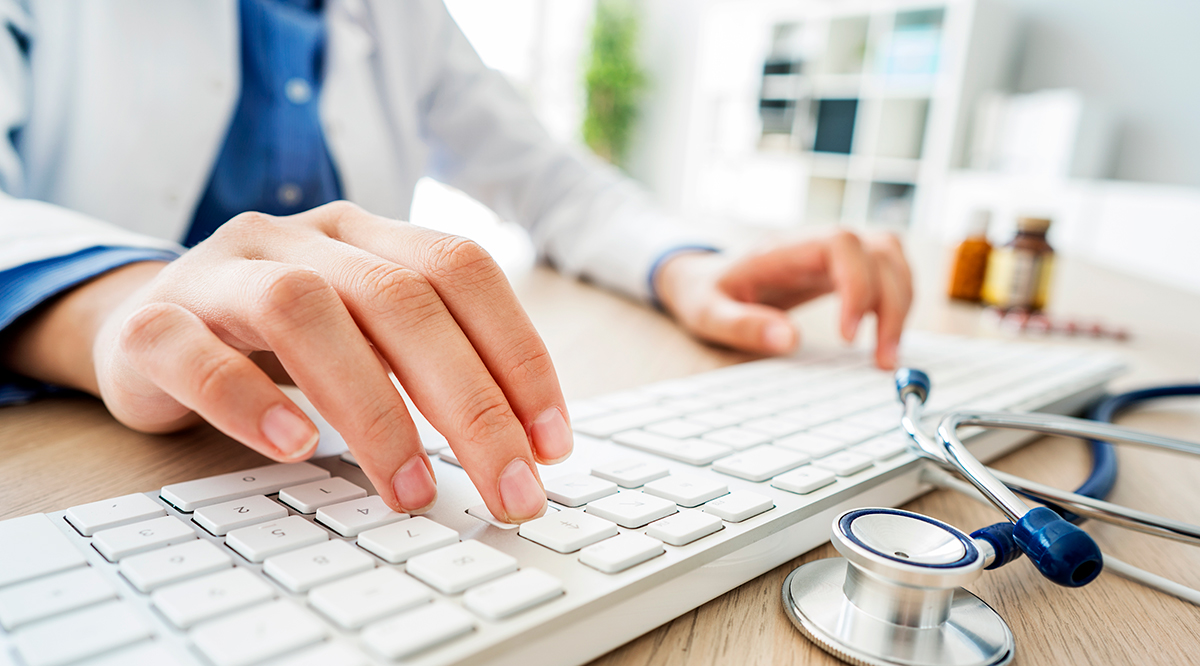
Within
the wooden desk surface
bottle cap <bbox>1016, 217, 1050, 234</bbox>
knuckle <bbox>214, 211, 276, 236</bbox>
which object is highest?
bottle cap <bbox>1016, 217, 1050, 234</bbox>

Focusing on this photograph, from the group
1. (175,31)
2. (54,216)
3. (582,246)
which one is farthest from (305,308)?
(582,246)

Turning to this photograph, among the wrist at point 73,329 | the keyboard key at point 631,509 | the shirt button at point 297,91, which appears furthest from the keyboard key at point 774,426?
the shirt button at point 297,91

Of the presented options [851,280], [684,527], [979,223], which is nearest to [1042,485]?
[684,527]

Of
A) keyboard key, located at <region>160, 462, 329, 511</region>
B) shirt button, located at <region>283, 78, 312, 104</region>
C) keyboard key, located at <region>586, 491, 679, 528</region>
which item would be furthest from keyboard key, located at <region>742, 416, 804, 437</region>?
shirt button, located at <region>283, 78, 312, 104</region>

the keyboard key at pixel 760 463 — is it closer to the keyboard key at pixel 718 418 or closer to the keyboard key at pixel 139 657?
the keyboard key at pixel 718 418

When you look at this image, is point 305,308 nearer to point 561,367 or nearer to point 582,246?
point 561,367

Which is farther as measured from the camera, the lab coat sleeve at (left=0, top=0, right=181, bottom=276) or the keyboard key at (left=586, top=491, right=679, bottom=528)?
the lab coat sleeve at (left=0, top=0, right=181, bottom=276)

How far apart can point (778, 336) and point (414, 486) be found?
1.40 feet

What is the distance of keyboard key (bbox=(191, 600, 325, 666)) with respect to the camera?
17 centimetres

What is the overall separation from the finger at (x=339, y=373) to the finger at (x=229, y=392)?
0.6 inches

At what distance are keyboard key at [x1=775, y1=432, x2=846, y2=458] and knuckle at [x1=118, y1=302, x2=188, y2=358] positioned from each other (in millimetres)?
277

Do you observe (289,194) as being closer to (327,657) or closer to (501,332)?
(501,332)

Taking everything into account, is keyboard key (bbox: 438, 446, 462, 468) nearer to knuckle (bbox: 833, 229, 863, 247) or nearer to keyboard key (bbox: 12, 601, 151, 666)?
keyboard key (bbox: 12, 601, 151, 666)

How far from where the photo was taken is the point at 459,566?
0.70 ft
